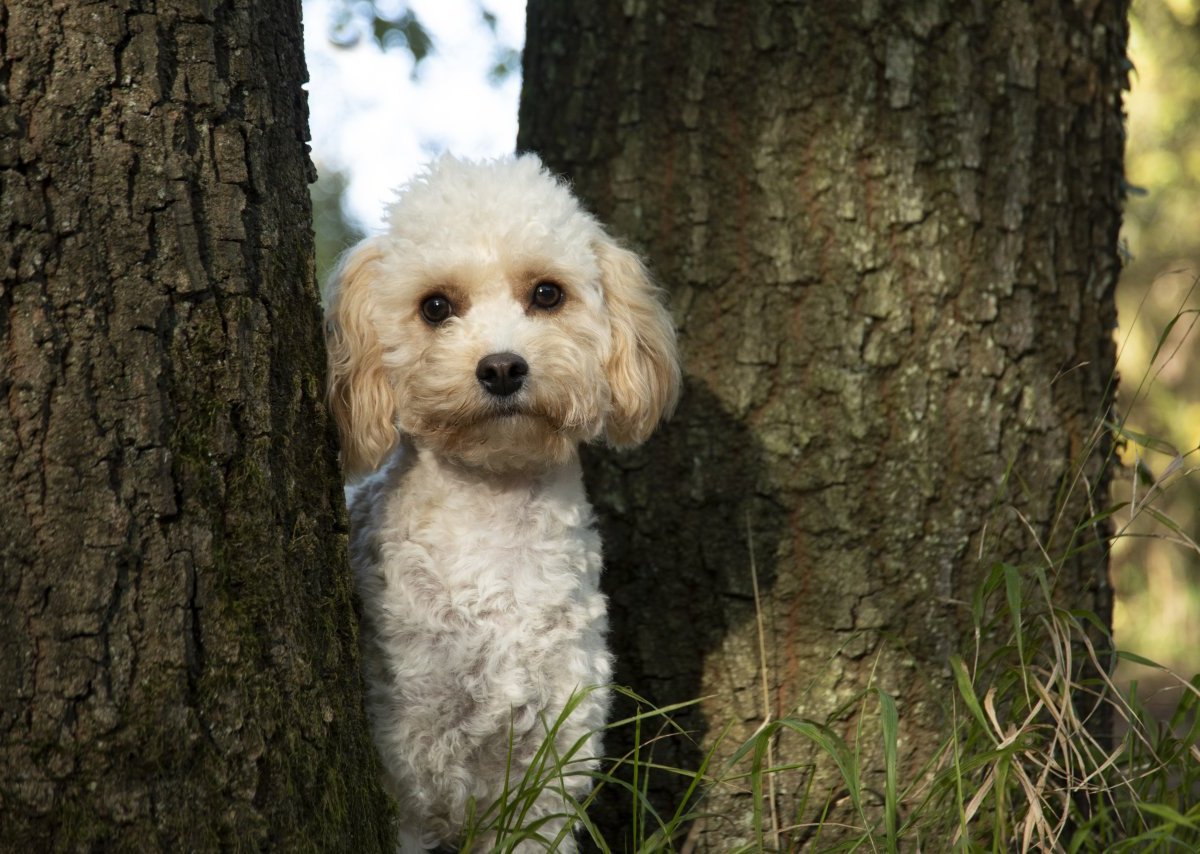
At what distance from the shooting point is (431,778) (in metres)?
2.42

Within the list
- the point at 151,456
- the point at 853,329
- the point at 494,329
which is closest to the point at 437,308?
the point at 494,329

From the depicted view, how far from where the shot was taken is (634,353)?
2.79 metres

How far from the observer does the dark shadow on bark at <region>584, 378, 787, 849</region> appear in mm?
3227

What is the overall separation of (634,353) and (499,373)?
451 mm

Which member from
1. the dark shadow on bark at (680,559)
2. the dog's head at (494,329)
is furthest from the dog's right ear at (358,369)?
the dark shadow on bark at (680,559)

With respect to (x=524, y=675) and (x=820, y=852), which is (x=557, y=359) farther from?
(x=820, y=852)

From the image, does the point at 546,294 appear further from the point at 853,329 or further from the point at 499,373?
the point at 853,329

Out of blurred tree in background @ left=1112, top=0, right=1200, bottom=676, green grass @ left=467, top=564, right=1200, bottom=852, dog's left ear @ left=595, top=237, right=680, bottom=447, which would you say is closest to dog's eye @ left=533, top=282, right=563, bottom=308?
dog's left ear @ left=595, top=237, right=680, bottom=447

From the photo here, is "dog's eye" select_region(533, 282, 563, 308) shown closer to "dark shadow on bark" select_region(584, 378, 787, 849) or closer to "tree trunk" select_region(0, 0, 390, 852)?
"dark shadow on bark" select_region(584, 378, 787, 849)

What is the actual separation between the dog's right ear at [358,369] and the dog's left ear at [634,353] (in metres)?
0.57

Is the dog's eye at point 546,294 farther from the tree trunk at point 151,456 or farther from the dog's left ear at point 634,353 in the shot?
the tree trunk at point 151,456

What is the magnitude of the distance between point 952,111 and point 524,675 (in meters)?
2.00

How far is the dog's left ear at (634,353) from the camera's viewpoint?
2.78 meters

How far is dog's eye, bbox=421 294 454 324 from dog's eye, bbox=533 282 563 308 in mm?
216
